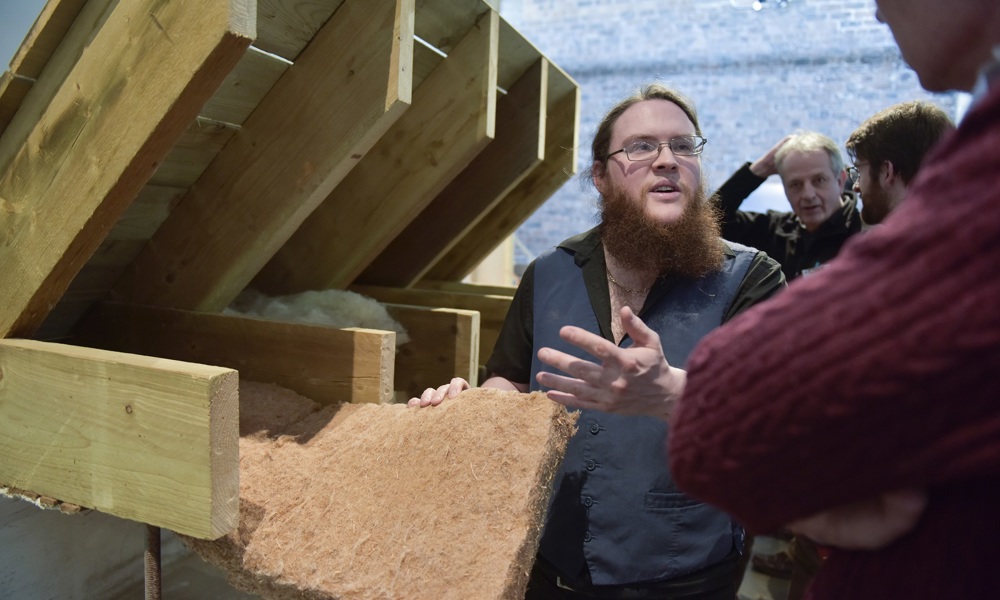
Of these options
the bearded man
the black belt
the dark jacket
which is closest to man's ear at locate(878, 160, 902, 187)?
the dark jacket

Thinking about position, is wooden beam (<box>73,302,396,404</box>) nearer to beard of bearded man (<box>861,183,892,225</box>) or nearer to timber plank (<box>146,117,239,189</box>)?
timber plank (<box>146,117,239,189</box>)

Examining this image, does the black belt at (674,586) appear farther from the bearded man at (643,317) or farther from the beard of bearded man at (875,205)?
the beard of bearded man at (875,205)

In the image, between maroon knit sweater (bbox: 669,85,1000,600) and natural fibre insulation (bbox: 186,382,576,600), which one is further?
natural fibre insulation (bbox: 186,382,576,600)

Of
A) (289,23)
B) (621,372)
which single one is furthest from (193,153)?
(621,372)

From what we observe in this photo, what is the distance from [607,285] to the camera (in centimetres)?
160

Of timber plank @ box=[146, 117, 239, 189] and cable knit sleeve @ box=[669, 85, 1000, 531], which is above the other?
timber plank @ box=[146, 117, 239, 189]

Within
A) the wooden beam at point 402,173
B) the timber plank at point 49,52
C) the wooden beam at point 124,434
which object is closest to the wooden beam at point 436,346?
the wooden beam at point 402,173

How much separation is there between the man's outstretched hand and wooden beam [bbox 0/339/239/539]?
0.53m

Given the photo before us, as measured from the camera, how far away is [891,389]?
1.44 feet

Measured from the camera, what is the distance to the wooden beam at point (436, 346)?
84.1 inches

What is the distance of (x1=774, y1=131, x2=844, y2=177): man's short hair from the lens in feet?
7.86

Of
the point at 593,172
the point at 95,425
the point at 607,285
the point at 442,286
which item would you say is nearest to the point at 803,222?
the point at 593,172

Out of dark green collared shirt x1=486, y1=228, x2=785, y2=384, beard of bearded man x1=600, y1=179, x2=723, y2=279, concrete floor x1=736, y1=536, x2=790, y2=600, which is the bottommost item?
concrete floor x1=736, y1=536, x2=790, y2=600

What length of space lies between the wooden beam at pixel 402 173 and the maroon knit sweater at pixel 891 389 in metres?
1.60
